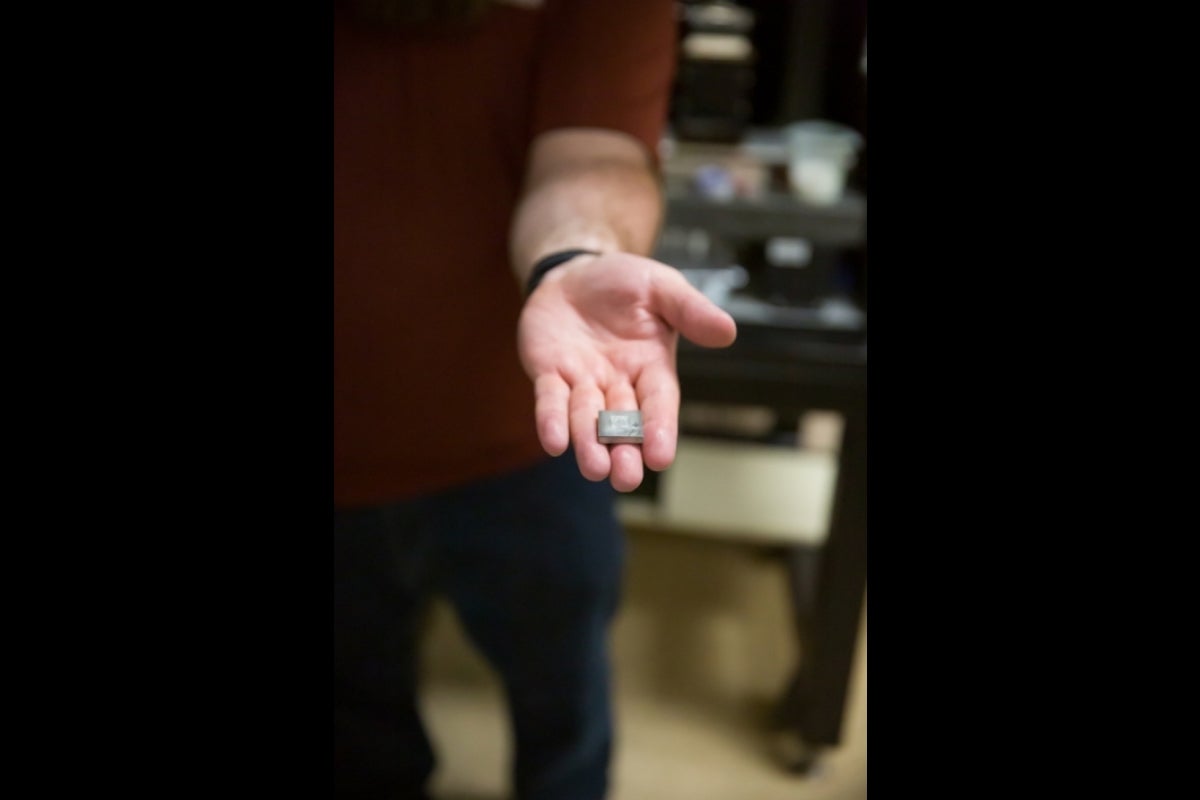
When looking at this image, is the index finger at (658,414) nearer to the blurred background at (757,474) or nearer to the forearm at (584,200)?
the forearm at (584,200)

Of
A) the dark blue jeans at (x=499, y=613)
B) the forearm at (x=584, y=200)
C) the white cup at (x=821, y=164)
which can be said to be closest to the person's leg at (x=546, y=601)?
the dark blue jeans at (x=499, y=613)

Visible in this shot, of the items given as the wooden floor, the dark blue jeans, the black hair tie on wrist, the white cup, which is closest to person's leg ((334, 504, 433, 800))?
the dark blue jeans

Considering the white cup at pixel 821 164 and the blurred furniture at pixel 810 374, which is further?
the white cup at pixel 821 164

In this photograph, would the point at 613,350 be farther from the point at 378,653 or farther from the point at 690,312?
the point at 378,653

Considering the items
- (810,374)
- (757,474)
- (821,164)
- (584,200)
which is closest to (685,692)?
(757,474)

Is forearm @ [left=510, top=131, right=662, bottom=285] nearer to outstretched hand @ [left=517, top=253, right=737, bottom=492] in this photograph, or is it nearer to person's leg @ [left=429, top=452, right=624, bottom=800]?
outstretched hand @ [left=517, top=253, right=737, bottom=492]

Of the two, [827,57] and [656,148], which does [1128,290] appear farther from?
[827,57]

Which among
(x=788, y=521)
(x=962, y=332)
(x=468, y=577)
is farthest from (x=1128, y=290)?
(x=788, y=521)
